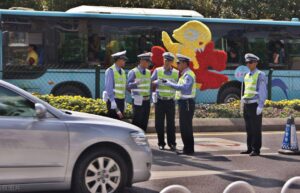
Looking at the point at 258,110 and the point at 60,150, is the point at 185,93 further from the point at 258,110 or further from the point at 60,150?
the point at 60,150

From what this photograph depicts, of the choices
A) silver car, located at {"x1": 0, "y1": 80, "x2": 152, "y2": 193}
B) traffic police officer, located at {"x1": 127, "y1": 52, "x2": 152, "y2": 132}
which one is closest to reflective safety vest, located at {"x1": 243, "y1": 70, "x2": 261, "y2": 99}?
traffic police officer, located at {"x1": 127, "y1": 52, "x2": 152, "y2": 132}

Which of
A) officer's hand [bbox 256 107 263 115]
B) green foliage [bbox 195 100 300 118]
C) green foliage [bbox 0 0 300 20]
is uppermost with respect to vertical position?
green foliage [bbox 0 0 300 20]

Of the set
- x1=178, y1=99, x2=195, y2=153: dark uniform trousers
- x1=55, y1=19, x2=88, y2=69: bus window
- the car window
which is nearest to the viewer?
the car window

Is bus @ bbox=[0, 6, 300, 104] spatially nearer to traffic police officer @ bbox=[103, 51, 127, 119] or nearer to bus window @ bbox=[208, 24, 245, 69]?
bus window @ bbox=[208, 24, 245, 69]

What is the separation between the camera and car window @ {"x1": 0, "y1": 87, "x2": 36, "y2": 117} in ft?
19.5

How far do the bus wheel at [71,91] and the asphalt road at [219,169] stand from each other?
4531 mm

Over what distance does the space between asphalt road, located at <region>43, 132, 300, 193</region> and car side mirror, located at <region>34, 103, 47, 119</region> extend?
1.55 metres

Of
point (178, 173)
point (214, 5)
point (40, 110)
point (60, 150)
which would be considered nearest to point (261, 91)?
point (178, 173)

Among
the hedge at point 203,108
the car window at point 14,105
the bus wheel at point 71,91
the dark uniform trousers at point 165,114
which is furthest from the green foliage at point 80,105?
the car window at point 14,105

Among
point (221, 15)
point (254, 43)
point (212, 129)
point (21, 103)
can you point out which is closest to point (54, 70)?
point (212, 129)

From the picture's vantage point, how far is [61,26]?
1539 cm

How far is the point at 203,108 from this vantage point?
1437 centimetres

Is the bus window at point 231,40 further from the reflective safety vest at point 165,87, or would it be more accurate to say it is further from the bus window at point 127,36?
the reflective safety vest at point 165,87

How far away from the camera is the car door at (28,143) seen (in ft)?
18.9
